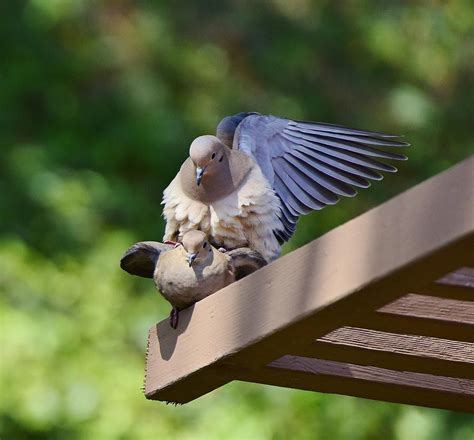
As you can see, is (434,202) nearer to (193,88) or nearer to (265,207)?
(265,207)

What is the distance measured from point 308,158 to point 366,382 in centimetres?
58

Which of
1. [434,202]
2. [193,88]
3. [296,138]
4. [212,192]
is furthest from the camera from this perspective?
[193,88]

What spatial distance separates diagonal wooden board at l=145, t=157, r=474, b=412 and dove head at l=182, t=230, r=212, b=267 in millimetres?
88

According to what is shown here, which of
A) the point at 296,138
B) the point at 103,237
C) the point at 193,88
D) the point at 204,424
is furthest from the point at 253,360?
the point at 193,88

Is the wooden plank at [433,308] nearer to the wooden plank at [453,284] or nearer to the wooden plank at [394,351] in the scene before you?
the wooden plank at [453,284]

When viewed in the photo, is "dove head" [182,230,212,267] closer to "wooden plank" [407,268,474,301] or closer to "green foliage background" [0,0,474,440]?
"wooden plank" [407,268,474,301]

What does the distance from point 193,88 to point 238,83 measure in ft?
0.79

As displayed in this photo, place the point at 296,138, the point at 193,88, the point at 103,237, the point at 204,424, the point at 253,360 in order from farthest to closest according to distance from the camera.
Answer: the point at 193,88, the point at 103,237, the point at 204,424, the point at 296,138, the point at 253,360

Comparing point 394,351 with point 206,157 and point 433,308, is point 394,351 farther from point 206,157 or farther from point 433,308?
point 206,157

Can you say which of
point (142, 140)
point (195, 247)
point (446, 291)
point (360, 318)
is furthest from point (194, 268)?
point (142, 140)

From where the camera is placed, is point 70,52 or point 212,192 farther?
point 70,52

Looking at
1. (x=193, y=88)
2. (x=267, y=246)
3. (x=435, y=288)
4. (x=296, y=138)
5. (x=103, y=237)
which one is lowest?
(x=435, y=288)

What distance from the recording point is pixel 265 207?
256 centimetres

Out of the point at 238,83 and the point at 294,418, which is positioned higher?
the point at 238,83
